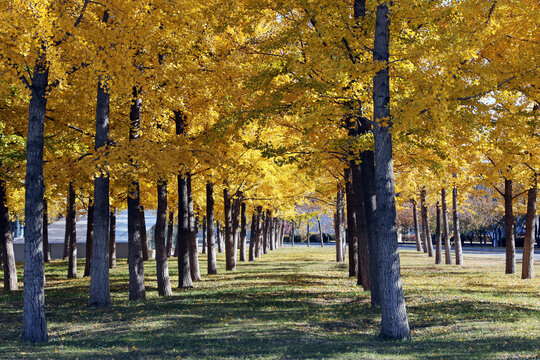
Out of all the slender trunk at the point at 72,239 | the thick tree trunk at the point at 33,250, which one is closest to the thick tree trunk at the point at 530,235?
the thick tree trunk at the point at 33,250

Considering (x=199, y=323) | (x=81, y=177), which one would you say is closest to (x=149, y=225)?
(x=81, y=177)

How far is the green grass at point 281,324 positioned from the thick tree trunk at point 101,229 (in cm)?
59

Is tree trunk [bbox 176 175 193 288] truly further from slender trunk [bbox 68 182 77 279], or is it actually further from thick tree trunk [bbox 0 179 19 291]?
slender trunk [bbox 68 182 77 279]

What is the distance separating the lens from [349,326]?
10.7 m

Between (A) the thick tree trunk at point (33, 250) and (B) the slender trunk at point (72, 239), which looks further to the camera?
(B) the slender trunk at point (72, 239)

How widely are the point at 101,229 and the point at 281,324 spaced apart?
210 inches

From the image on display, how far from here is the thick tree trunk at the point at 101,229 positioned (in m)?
13.2

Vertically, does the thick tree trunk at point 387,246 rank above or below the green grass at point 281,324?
above

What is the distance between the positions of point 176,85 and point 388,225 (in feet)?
23.9

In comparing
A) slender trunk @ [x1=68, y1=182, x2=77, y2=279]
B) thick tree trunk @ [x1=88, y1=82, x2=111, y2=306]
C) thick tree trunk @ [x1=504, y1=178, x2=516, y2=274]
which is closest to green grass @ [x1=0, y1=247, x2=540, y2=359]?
thick tree trunk @ [x1=88, y1=82, x2=111, y2=306]

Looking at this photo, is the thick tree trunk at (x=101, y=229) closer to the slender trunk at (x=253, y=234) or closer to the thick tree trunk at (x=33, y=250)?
the thick tree trunk at (x=33, y=250)

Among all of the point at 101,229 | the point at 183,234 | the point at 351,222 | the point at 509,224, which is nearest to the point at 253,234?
the point at 351,222

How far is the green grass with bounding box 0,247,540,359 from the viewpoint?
320 inches

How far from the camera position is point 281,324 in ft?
35.0
